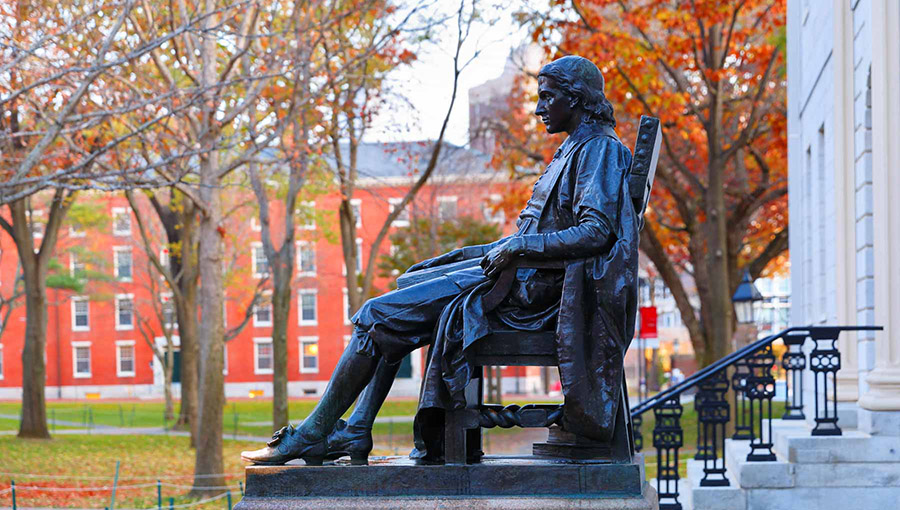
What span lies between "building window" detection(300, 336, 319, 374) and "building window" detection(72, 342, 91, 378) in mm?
Answer: 12175

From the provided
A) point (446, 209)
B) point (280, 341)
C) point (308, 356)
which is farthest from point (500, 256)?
point (308, 356)

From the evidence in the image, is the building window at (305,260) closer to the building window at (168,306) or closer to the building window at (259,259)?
the building window at (259,259)

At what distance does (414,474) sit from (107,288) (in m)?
52.5

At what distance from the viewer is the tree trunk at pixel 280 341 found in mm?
22578

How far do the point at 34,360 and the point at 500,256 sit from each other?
25288mm

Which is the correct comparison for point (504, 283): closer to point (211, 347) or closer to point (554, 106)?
point (554, 106)

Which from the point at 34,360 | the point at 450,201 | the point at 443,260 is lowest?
the point at 34,360

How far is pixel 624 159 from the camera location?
5.80 metres

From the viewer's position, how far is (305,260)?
5784 centimetres

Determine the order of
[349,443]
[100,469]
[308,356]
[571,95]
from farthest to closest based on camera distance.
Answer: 1. [308,356]
2. [100,469]
3. [571,95]
4. [349,443]

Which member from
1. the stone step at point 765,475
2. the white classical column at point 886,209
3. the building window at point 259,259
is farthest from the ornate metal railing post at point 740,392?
the building window at point 259,259

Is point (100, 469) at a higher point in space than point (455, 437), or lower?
lower

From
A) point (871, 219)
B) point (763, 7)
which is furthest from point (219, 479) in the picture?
point (763, 7)

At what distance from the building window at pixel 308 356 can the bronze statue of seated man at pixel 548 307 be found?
57.2 metres
